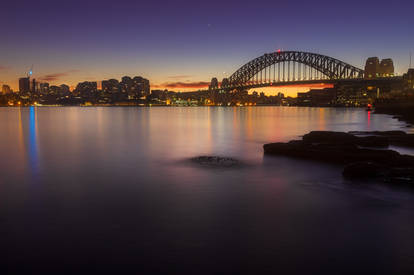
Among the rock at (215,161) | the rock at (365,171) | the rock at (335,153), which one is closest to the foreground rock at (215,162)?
the rock at (215,161)

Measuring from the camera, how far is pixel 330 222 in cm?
592

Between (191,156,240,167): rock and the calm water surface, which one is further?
(191,156,240,167): rock

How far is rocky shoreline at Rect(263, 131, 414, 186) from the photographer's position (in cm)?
846

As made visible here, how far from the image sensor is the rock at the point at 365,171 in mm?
8555

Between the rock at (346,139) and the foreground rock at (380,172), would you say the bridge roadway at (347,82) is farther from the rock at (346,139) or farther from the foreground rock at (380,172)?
the foreground rock at (380,172)

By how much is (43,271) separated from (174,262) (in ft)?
5.37

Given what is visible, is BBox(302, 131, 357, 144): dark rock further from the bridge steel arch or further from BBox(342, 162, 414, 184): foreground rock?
the bridge steel arch

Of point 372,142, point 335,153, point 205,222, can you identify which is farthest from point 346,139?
point 205,222

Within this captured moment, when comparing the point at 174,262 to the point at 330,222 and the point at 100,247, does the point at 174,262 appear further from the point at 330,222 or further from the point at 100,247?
the point at 330,222

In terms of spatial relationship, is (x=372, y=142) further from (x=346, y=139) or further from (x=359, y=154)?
(x=359, y=154)

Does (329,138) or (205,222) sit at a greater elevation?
(329,138)

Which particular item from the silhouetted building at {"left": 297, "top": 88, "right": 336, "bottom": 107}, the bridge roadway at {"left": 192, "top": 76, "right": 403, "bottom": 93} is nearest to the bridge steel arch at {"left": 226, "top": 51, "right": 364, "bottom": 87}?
the bridge roadway at {"left": 192, "top": 76, "right": 403, "bottom": 93}

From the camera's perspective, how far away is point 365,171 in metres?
8.64

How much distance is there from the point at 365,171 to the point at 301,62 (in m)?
95.1
